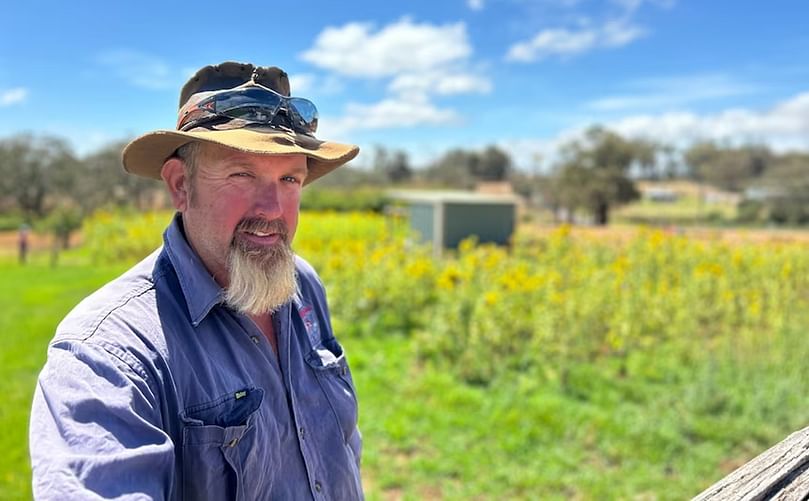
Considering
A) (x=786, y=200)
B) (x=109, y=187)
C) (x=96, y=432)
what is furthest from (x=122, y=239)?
(x=786, y=200)

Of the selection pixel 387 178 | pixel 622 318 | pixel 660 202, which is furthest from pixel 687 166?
pixel 622 318

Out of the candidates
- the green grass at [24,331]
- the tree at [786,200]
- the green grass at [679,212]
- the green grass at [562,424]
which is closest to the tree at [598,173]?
the green grass at [679,212]

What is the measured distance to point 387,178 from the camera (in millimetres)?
48594

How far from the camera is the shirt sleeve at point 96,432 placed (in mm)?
971

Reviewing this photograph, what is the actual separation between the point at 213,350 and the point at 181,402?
6.2 inches

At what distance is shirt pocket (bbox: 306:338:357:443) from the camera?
1656 mm

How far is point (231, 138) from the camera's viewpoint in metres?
1.39

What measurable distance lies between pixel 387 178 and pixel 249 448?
47.8 m

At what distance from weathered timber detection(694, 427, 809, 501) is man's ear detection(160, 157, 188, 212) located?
133 cm

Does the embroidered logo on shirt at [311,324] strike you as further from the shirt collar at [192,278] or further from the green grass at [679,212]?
the green grass at [679,212]

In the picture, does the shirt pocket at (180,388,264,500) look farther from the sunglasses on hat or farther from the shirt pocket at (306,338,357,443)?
the sunglasses on hat

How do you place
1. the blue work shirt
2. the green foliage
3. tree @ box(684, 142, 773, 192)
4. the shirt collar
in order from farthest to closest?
tree @ box(684, 142, 773, 192)
the green foliage
the shirt collar
the blue work shirt

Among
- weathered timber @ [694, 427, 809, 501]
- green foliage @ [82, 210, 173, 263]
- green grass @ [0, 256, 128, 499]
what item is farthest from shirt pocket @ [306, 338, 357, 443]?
green foliage @ [82, 210, 173, 263]

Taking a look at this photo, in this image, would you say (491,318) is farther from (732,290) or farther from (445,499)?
(732,290)
